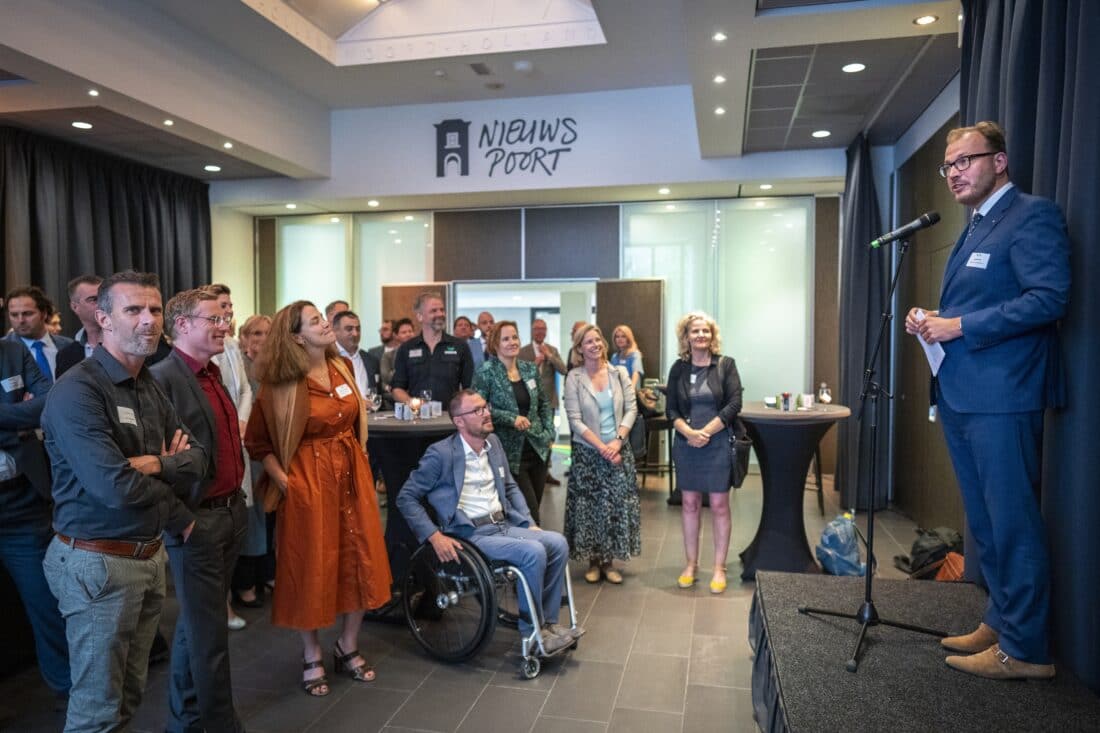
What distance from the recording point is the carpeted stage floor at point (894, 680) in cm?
197

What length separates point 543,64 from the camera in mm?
6465

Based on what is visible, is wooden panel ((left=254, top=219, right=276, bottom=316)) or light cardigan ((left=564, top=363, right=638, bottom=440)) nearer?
light cardigan ((left=564, top=363, right=638, bottom=440))

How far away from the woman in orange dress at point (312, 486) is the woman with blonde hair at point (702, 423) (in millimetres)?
1901

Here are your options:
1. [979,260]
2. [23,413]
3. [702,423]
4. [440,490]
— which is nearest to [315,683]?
[440,490]

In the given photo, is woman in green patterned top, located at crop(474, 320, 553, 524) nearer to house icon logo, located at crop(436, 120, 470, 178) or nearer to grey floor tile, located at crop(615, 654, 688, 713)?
grey floor tile, located at crop(615, 654, 688, 713)

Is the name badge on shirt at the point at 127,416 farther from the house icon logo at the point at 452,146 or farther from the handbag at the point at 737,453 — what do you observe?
the house icon logo at the point at 452,146

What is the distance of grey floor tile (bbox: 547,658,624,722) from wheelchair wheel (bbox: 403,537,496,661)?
372 mm

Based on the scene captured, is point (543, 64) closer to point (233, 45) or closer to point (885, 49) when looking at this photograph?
point (233, 45)

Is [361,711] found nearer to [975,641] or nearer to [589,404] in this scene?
[589,404]

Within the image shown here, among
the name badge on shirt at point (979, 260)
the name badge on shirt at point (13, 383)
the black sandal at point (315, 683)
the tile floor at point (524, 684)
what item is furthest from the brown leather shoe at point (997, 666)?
the name badge on shirt at point (13, 383)

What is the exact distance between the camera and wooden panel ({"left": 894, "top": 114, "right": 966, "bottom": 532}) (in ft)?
16.8

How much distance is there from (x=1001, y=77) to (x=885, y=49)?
1757mm

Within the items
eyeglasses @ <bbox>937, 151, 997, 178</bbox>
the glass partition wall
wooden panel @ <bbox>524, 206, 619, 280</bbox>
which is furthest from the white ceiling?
eyeglasses @ <bbox>937, 151, 997, 178</bbox>

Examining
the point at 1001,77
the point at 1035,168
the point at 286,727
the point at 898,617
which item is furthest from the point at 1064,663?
the point at 286,727
